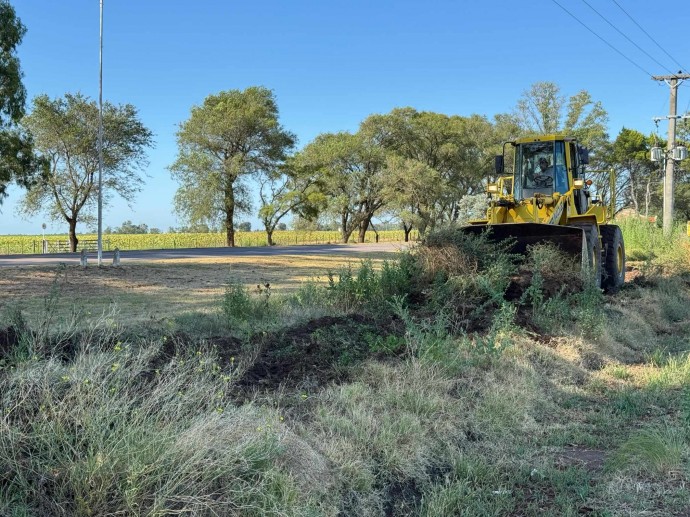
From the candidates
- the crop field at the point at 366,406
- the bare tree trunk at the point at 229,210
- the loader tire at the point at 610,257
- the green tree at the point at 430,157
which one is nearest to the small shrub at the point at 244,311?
the crop field at the point at 366,406

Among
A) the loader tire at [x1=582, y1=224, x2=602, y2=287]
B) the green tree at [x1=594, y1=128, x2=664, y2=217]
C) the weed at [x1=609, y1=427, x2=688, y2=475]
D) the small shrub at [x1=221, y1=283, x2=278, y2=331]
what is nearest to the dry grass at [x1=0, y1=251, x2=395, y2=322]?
the small shrub at [x1=221, y1=283, x2=278, y2=331]

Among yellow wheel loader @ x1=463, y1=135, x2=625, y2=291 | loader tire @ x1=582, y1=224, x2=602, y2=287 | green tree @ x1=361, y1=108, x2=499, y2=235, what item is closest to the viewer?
loader tire @ x1=582, y1=224, x2=602, y2=287

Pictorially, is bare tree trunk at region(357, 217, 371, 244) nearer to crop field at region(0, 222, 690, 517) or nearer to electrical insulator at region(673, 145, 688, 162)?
electrical insulator at region(673, 145, 688, 162)

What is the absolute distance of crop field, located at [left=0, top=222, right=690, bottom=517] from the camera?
10.1 ft

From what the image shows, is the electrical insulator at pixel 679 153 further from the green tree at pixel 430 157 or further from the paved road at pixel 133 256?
the green tree at pixel 430 157

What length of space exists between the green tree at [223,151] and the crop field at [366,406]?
107 feet

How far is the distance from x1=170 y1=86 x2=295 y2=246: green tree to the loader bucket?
105 ft

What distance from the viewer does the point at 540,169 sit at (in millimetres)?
13328

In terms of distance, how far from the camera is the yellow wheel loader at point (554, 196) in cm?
1244

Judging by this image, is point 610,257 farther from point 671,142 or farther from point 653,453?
point 671,142

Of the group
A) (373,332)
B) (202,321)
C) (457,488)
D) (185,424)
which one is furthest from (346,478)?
(202,321)

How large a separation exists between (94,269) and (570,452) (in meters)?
17.6

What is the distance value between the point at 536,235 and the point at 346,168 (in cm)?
4115

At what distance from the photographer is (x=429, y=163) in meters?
56.6
